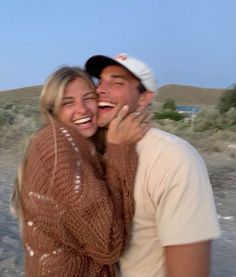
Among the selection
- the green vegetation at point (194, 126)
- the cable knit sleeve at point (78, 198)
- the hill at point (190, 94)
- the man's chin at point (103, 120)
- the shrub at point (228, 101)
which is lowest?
the hill at point (190, 94)

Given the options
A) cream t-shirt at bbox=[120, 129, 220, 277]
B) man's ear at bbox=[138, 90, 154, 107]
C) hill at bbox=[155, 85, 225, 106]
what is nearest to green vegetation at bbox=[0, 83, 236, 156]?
man's ear at bbox=[138, 90, 154, 107]

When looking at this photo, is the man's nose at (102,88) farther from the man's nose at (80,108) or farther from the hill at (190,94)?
the hill at (190,94)

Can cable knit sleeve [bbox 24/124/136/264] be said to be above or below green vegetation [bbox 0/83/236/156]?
above

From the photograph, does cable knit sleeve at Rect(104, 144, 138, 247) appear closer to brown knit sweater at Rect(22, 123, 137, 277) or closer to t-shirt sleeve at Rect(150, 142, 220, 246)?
brown knit sweater at Rect(22, 123, 137, 277)

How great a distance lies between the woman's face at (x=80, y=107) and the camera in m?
2.25

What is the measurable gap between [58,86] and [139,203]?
0.67 m

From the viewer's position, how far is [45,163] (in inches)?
76.8

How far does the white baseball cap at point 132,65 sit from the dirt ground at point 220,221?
9.58 ft

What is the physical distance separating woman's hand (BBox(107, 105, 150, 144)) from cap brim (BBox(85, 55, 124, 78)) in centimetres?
23

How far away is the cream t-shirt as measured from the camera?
1801mm

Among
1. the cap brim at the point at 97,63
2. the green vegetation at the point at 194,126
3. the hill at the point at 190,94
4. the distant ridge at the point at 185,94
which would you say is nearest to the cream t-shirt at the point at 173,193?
the cap brim at the point at 97,63

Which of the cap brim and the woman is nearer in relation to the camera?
the woman

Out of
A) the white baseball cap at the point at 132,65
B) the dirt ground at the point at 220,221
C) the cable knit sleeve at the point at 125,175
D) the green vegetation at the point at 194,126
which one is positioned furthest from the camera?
the green vegetation at the point at 194,126

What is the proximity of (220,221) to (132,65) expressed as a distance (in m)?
6.59
